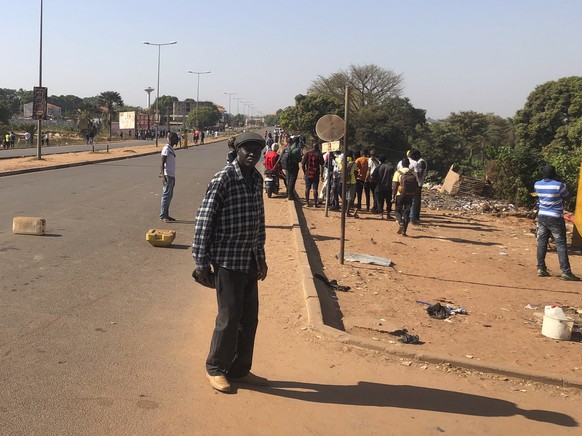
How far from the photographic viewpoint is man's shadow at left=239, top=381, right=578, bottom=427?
3695 millimetres

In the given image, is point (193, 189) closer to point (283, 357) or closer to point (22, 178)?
point (22, 178)

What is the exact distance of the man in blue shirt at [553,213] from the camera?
8109mm

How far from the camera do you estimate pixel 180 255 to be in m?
8.13

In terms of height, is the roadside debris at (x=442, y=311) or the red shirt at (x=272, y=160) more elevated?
the red shirt at (x=272, y=160)

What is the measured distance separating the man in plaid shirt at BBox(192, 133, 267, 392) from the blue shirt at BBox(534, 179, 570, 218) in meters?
5.95

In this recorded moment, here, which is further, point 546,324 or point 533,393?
point 546,324

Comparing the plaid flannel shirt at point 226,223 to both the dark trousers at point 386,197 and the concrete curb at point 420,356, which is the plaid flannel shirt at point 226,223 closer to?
the concrete curb at point 420,356

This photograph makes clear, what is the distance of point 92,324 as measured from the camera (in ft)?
16.3

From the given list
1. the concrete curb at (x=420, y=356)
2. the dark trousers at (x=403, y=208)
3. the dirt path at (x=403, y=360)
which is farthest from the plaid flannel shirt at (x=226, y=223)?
the dark trousers at (x=403, y=208)

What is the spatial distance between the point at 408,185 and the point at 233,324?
789cm

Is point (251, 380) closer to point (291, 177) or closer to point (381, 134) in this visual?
point (291, 177)

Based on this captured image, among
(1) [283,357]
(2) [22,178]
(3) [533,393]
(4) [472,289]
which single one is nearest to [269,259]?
(4) [472,289]

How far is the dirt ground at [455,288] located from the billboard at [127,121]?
6076cm

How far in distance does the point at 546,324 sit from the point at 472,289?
2.02 metres
